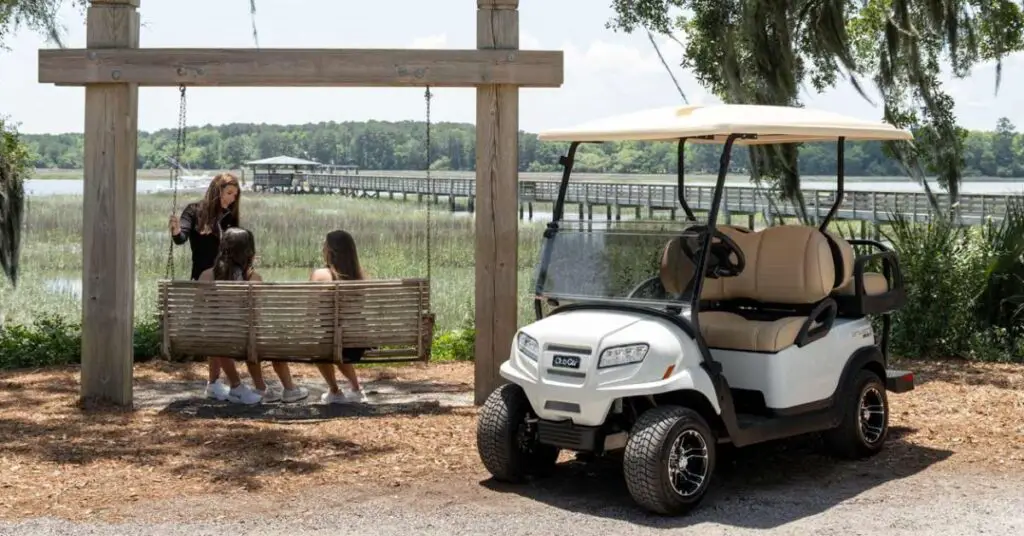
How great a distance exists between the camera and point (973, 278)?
1178 cm

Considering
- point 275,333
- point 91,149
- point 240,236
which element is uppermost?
point 91,149

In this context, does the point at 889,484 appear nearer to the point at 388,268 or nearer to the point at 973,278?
the point at 973,278

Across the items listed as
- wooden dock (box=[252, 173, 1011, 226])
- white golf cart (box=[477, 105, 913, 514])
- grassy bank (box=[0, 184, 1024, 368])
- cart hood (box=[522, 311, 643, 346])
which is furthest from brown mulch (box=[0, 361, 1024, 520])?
wooden dock (box=[252, 173, 1011, 226])

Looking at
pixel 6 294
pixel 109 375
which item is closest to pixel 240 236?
pixel 109 375

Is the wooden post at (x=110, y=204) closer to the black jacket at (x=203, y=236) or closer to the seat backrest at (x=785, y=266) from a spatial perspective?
the black jacket at (x=203, y=236)

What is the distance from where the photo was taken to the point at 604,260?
6.67 meters

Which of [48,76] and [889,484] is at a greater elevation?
[48,76]

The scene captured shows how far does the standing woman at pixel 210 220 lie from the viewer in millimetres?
8930

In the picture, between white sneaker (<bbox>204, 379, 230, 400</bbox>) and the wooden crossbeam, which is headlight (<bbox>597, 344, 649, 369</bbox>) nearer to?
the wooden crossbeam

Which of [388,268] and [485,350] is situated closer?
[485,350]

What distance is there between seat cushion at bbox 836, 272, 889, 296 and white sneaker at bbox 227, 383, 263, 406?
4.06 metres

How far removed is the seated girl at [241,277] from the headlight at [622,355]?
3.45m

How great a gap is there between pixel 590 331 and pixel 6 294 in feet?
50.3

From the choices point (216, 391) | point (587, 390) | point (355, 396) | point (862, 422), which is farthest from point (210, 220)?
point (862, 422)
